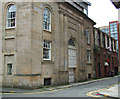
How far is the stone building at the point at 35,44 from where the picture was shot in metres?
15.2

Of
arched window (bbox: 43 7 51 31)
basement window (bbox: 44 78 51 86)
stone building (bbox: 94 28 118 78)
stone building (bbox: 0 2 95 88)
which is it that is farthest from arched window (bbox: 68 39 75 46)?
stone building (bbox: 94 28 118 78)

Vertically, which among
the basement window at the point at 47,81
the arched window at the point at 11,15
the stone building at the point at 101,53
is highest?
the arched window at the point at 11,15

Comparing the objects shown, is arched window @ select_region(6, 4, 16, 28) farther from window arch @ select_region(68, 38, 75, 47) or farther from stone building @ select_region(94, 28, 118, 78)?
stone building @ select_region(94, 28, 118, 78)

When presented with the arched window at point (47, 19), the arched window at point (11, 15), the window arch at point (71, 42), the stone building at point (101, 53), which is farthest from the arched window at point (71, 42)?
the stone building at point (101, 53)

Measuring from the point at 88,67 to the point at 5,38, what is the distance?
14.4 m

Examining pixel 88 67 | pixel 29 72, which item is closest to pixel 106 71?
pixel 88 67

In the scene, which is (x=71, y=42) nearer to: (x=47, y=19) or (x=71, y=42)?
(x=71, y=42)

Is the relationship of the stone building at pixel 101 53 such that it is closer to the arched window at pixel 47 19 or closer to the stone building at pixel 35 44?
the stone building at pixel 35 44

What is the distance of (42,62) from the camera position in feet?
53.3

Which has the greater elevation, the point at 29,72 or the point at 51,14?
the point at 51,14

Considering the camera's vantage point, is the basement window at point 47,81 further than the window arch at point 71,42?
No

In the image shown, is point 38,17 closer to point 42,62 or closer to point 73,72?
point 42,62

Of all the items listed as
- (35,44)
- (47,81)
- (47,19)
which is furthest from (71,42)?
(35,44)

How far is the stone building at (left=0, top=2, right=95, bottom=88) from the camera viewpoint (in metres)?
15.2
